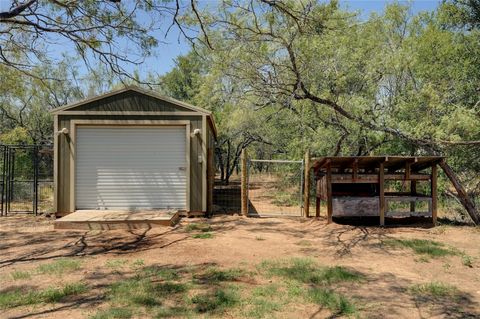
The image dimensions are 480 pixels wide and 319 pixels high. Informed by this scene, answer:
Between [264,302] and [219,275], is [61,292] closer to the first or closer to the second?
[219,275]

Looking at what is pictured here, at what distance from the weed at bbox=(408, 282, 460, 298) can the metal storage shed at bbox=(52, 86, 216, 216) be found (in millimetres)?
6427

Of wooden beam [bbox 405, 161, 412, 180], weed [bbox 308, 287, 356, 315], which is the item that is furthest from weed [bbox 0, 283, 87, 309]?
wooden beam [bbox 405, 161, 412, 180]

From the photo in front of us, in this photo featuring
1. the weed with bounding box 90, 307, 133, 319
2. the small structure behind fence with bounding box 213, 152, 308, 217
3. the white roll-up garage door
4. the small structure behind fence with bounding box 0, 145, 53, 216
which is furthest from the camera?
the small structure behind fence with bounding box 0, 145, 53, 216

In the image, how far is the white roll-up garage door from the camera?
10.4 m

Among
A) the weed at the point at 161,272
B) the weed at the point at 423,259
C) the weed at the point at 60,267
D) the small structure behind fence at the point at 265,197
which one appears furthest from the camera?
the small structure behind fence at the point at 265,197

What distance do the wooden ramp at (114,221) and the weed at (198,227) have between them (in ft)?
1.51

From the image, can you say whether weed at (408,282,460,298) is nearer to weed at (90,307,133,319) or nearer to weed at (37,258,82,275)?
weed at (90,307,133,319)

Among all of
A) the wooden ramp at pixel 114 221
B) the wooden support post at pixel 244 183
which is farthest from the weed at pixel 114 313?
the wooden support post at pixel 244 183

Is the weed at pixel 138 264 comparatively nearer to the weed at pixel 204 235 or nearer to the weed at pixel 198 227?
the weed at pixel 204 235

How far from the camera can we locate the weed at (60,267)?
5.39m

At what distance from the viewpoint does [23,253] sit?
21.7ft

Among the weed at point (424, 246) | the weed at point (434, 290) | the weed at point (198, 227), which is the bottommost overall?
the weed at point (434, 290)

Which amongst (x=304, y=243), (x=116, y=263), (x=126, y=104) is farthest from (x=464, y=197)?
(x=126, y=104)

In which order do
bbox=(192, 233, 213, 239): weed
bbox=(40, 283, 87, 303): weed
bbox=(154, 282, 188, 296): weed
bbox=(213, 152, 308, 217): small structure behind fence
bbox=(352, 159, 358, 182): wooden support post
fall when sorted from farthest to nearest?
bbox=(213, 152, 308, 217): small structure behind fence < bbox=(352, 159, 358, 182): wooden support post < bbox=(192, 233, 213, 239): weed < bbox=(154, 282, 188, 296): weed < bbox=(40, 283, 87, 303): weed
